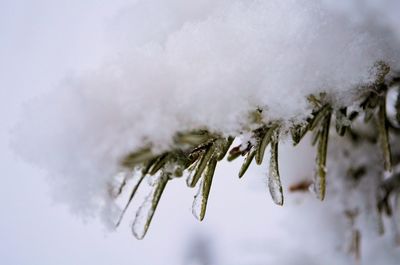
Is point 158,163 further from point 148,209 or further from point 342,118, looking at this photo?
point 342,118

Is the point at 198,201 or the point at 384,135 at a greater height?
the point at 384,135

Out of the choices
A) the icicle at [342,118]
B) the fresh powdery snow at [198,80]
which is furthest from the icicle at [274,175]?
the icicle at [342,118]

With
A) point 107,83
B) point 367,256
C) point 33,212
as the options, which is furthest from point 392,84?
point 33,212

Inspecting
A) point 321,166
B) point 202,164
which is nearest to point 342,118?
point 321,166

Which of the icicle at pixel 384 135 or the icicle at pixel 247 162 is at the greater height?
the icicle at pixel 384 135

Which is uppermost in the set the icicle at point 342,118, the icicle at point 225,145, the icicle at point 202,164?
the icicle at point 342,118

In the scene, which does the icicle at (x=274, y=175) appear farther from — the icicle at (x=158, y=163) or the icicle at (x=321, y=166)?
the icicle at (x=158, y=163)

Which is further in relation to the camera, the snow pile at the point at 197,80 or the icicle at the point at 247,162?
the icicle at the point at 247,162

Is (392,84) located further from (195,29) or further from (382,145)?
(195,29)
